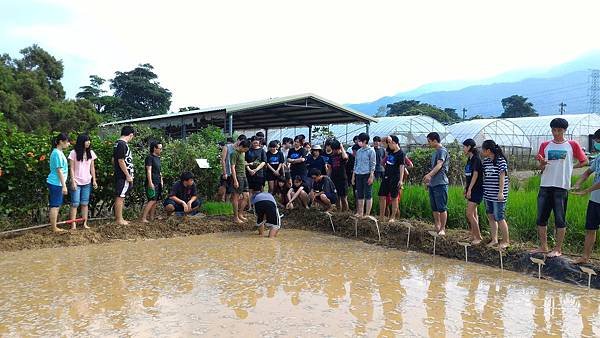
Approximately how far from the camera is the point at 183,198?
780 cm

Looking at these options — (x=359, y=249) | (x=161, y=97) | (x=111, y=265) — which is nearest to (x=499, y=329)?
(x=359, y=249)

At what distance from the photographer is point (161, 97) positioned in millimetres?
43312

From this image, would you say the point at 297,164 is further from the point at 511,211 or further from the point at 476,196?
the point at 511,211

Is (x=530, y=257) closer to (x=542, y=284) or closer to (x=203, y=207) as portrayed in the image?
(x=542, y=284)

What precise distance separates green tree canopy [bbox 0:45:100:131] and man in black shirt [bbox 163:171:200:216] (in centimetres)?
1315

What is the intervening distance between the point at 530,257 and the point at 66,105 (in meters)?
20.6

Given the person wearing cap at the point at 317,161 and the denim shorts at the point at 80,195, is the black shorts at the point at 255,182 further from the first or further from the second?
the denim shorts at the point at 80,195

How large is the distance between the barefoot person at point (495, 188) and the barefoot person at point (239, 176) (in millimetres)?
3639

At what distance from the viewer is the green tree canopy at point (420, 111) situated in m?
51.5

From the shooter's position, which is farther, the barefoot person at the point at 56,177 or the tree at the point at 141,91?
the tree at the point at 141,91

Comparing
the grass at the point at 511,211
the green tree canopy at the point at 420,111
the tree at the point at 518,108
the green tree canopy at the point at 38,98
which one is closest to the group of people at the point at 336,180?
the grass at the point at 511,211

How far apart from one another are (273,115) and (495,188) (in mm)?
13184

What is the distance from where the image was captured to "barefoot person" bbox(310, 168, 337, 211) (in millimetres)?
8121

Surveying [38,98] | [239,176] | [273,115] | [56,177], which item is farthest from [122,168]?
[38,98]
